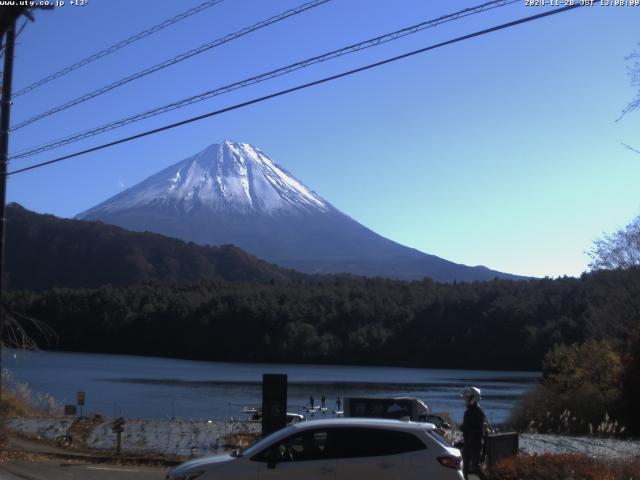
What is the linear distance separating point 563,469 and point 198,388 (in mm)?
42980

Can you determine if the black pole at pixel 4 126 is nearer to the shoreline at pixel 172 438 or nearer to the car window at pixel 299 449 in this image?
the car window at pixel 299 449

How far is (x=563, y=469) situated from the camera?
43.7ft

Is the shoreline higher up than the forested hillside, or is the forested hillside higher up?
the forested hillside

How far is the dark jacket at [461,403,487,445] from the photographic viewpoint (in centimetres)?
1264

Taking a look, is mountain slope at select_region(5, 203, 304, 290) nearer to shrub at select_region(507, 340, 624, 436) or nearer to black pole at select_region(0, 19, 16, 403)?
shrub at select_region(507, 340, 624, 436)

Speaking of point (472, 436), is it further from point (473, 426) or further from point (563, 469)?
point (563, 469)

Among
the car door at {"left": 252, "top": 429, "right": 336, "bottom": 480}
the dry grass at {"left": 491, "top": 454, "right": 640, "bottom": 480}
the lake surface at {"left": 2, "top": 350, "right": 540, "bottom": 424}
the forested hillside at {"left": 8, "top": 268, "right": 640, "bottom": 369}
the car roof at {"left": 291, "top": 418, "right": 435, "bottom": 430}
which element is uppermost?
the forested hillside at {"left": 8, "top": 268, "right": 640, "bottom": 369}

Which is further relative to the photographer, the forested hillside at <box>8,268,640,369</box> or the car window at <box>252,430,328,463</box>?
the forested hillside at <box>8,268,640,369</box>

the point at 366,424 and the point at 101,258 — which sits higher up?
the point at 101,258

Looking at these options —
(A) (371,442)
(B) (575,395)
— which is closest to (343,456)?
(A) (371,442)

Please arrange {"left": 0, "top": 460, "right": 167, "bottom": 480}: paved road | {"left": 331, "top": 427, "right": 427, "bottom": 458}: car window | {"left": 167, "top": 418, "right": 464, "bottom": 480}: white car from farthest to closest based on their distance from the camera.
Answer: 1. {"left": 0, "top": 460, "right": 167, "bottom": 480}: paved road
2. {"left": 331, "top": 427, "right": 427, "bottom": 458}: car window
3. {"left": 167, "top": 418, "right": 464, "bottom": 480}: white car

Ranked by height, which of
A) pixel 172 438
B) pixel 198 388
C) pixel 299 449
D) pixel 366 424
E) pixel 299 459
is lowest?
pixel 198 388

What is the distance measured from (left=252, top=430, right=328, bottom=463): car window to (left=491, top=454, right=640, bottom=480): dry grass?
413cm

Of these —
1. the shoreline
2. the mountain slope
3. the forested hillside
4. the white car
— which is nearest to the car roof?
the white car
